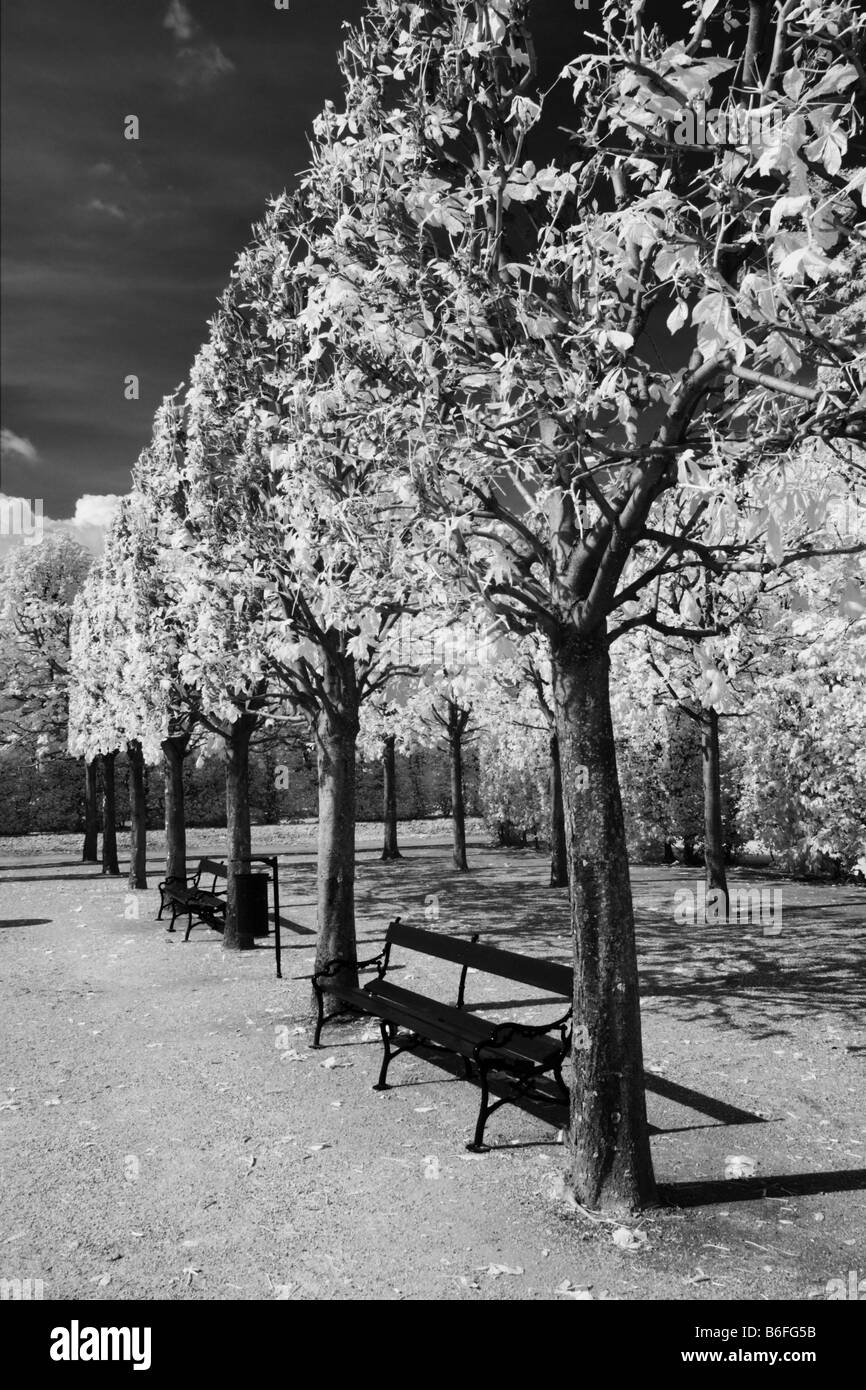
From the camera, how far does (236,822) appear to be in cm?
1375

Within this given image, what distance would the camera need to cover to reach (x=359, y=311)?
18.8 ft

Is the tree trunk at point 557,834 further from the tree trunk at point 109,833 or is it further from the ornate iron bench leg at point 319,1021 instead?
the ornate iron bench leg at point 319,1021

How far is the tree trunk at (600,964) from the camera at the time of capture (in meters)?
5.21

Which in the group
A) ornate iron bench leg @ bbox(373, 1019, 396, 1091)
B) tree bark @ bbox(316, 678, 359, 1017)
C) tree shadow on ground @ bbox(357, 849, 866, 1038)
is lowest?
tree shadow on ground @ bbox(357, 849, 866, 1038)

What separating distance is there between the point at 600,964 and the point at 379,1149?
208 cm

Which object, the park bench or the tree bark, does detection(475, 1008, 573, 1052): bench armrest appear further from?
the tree bark

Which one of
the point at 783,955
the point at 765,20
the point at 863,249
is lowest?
the point at 783,955

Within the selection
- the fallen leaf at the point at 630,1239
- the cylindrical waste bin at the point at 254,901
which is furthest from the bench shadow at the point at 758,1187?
the cylindrical waste bin at the point at 254,901

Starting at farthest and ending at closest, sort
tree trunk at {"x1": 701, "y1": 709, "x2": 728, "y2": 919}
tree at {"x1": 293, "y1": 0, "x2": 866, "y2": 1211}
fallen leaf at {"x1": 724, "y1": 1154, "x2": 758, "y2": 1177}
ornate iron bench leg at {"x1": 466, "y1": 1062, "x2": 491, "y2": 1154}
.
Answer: tree trunk at {"x1": 701, "y1": 709, "x2": 728, "y2": 919}, ornate iron bench leg at {"x1": 466, "y1": 1062, "x2": 491, "y2": 1154}, fallen leaf at {"x1": 724, "y1": 1154, "x2": 758, "y2": 1177}, tree at {"x1": 293, "y1": 0, "x2": 866, "y2": 1211}

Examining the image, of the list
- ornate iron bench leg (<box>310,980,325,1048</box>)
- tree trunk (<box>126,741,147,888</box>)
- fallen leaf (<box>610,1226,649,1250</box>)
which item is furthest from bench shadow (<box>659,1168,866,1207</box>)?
tree trunk (<box>126,741,147,888</box>)

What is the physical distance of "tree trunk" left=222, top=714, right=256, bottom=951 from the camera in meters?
13.5
